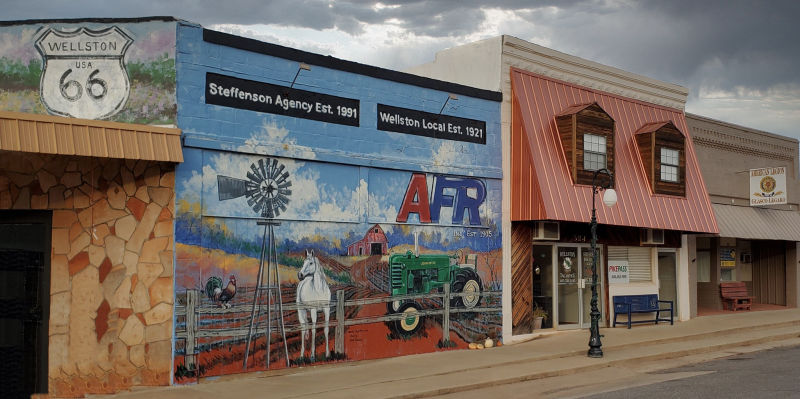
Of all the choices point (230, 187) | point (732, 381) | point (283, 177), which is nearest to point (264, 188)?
point (283, 177)

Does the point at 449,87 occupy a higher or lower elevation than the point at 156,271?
higher

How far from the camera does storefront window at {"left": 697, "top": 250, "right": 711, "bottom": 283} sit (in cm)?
2634

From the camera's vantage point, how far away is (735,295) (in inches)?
1017

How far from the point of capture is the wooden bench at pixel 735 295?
25.7 m

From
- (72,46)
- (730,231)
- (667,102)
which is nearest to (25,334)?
(72,46)

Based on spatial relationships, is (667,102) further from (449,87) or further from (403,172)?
(403,172)

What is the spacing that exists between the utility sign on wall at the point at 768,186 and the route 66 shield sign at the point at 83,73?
67.7 ft

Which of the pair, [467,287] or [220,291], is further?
[467,287]

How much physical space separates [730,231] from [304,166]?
50.9ft

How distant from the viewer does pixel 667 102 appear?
22875 millimetres

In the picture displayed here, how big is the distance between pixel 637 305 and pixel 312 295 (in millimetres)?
10806

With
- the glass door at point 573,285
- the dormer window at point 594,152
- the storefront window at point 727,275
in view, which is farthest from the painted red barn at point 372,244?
the storefront window at point 727,275

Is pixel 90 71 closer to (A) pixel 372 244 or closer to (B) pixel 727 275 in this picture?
(A) pixel 372 244

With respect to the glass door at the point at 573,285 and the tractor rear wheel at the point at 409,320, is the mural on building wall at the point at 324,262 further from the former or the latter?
the glass door at the point at 573,285
